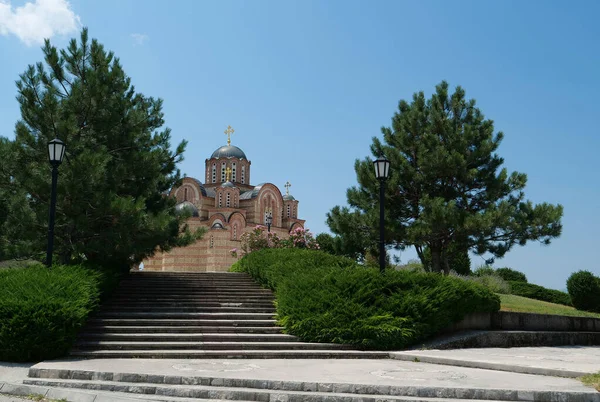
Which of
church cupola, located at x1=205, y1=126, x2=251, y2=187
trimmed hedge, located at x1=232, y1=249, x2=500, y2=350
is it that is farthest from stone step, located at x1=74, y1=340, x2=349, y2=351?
church cupola, located at x1=205, y1=126, x2=251, y2=187

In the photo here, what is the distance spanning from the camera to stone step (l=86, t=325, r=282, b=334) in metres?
11.8

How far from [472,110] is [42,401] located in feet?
57.7

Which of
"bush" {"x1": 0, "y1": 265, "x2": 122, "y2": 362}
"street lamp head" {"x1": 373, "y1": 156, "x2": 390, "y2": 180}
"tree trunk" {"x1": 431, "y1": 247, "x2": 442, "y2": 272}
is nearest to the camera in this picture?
"bush" {"x1": 0, "y1": 265, "x2": 122, "y2": 362}

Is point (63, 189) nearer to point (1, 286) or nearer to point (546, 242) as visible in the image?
point (1, 286)

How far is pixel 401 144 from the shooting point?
2097 centimetres

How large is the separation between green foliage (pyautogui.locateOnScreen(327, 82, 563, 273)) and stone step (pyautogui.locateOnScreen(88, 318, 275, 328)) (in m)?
8.16

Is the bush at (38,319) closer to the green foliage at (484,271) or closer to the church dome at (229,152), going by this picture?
the green foliage at (484,271)

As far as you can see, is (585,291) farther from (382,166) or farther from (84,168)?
(84,168)

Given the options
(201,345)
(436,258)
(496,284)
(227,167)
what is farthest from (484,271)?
(227,167)

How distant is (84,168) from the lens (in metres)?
13.6

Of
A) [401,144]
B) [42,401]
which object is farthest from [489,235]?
[42,401]

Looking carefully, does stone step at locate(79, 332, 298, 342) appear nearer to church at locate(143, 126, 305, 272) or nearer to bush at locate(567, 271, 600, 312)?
bush at locate(567, 271, 600, 312)

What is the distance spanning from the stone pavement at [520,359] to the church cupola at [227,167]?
4542 centimetres

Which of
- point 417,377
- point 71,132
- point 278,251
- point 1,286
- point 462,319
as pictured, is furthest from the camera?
point 278,251
